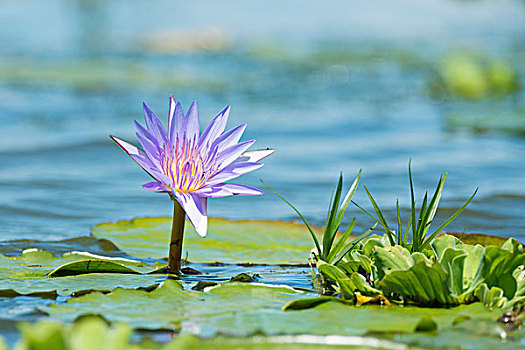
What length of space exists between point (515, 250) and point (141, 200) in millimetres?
2691

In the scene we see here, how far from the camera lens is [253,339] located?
1491mm

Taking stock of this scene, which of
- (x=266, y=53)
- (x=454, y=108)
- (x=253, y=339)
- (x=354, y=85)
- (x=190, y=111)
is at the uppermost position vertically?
(x=266, y=53)

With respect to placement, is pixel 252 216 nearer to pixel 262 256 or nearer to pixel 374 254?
pixel 262 256

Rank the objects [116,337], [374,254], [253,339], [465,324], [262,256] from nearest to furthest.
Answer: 1. [116,337]
2. [253,339]
3. [465,324]
4. [374,254]
5. [262,256]

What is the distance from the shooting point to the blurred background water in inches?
156

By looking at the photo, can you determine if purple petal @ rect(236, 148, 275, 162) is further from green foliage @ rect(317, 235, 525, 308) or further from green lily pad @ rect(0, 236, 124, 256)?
green lily pad @ rect(0, 236, 124, 256)

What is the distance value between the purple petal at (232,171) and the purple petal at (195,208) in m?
0.07

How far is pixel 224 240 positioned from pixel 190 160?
89 cm

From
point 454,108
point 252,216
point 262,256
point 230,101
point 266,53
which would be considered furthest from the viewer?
point 266,53

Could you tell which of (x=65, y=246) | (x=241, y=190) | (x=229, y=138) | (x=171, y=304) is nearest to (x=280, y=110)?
(x=65, y=246)

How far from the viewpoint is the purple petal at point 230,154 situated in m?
1.95

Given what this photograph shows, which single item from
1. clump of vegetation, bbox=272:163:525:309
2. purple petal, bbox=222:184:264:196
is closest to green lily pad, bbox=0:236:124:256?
purple petal, bbox=222:184:264:196

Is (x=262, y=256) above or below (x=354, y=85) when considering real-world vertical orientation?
below

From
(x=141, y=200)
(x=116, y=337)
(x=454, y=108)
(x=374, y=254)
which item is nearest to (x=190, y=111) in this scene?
(x=374, y=254)
